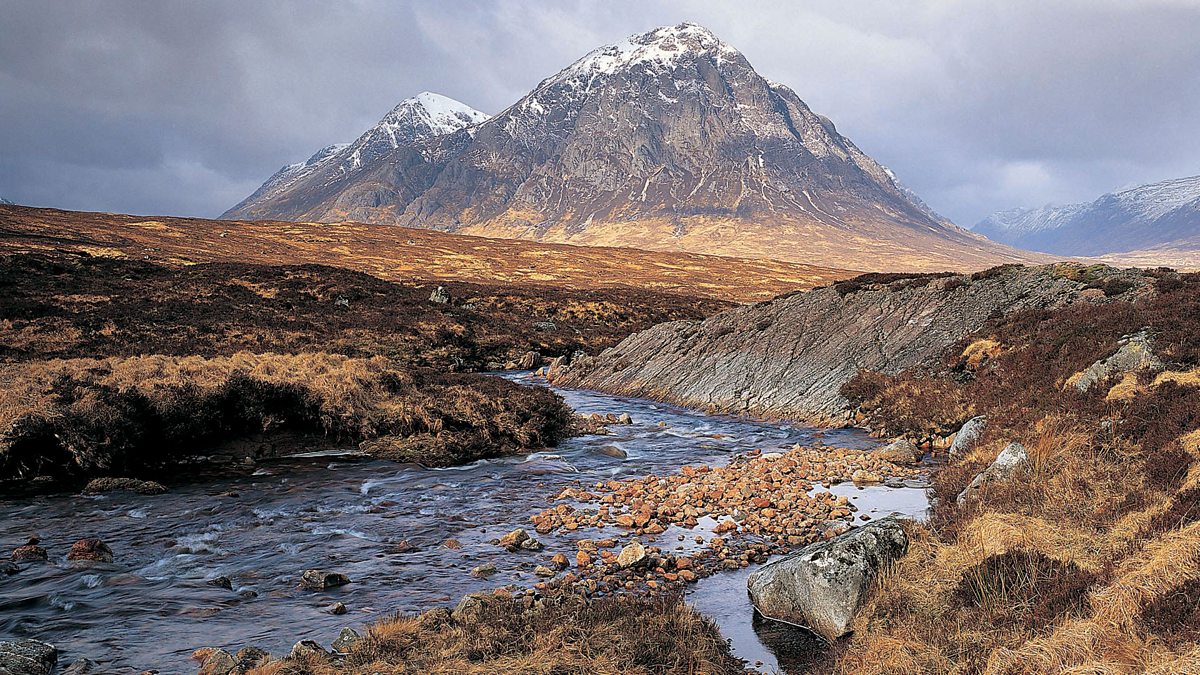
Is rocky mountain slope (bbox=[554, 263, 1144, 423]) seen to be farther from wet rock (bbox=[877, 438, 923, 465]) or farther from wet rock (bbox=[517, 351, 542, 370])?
wet rock (bbox=[517, 351, 542, 370])

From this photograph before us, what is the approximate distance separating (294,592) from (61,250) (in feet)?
269

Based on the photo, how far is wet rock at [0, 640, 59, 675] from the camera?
8.19 m

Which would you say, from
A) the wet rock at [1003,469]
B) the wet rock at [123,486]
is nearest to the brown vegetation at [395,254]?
the wet rock at [123,486]

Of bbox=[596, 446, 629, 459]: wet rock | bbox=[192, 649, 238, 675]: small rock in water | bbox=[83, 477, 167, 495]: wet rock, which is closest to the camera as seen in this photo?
bbox=[192, 649, 238, 675]: small rock in water

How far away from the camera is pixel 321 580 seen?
1148 cm

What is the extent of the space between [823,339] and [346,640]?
89.8ft

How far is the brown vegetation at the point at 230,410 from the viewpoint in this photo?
698 inches

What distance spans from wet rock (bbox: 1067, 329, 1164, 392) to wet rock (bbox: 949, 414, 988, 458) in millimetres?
2514

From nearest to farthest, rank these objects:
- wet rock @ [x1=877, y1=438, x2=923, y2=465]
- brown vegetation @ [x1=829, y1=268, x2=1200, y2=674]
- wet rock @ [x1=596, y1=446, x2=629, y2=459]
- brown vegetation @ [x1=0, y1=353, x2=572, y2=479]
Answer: brown vegetation @ [x1=829, y1=268, x2=1200, y2=674] → brown vegetation @ [x1=0, y1=353, x2=572, y2=479] → wet rock @ [x1=877, y1=438, x2=923, y2=465] → wet rock @ [x1=596, y1=446, x2=629, y2=459]

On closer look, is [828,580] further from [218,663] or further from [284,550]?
[284,550]

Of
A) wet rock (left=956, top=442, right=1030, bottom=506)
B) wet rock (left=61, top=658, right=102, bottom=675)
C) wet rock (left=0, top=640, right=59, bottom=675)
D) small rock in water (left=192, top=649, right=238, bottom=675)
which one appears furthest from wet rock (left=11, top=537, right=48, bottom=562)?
wet rock (left=956, top=442, right=1030, bottom=506)

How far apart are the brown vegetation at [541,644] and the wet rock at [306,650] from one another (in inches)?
2.2

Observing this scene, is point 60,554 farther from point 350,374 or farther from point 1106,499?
point 1106,499

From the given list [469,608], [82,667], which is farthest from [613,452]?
[82,667]
